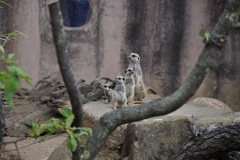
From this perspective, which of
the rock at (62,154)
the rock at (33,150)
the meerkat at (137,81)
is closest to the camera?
the rock at (62,154)

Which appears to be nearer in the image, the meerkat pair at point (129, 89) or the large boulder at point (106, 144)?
the large boulder at point (106, 144)

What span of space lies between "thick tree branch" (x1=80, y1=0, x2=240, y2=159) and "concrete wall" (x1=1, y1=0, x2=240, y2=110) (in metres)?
5.11

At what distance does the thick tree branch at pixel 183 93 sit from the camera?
2.08m

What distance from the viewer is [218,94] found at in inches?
292

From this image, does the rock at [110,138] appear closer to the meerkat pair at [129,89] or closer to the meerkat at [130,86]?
the meerkat pair at [129,89]

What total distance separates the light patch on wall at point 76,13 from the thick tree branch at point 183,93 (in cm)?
517

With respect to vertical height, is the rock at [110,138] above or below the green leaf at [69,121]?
below

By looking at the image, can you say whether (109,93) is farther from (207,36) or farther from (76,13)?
(207,36)

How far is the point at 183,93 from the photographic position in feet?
7.01

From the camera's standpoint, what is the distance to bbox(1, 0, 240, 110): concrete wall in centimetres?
727

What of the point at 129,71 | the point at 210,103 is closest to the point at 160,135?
the point at 129,71

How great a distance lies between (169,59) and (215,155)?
3.55m

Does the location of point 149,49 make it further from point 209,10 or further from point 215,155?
point 215,155

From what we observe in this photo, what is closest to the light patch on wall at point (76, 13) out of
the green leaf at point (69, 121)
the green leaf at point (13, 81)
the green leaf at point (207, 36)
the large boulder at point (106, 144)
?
the large boulder at point (106, 144)
